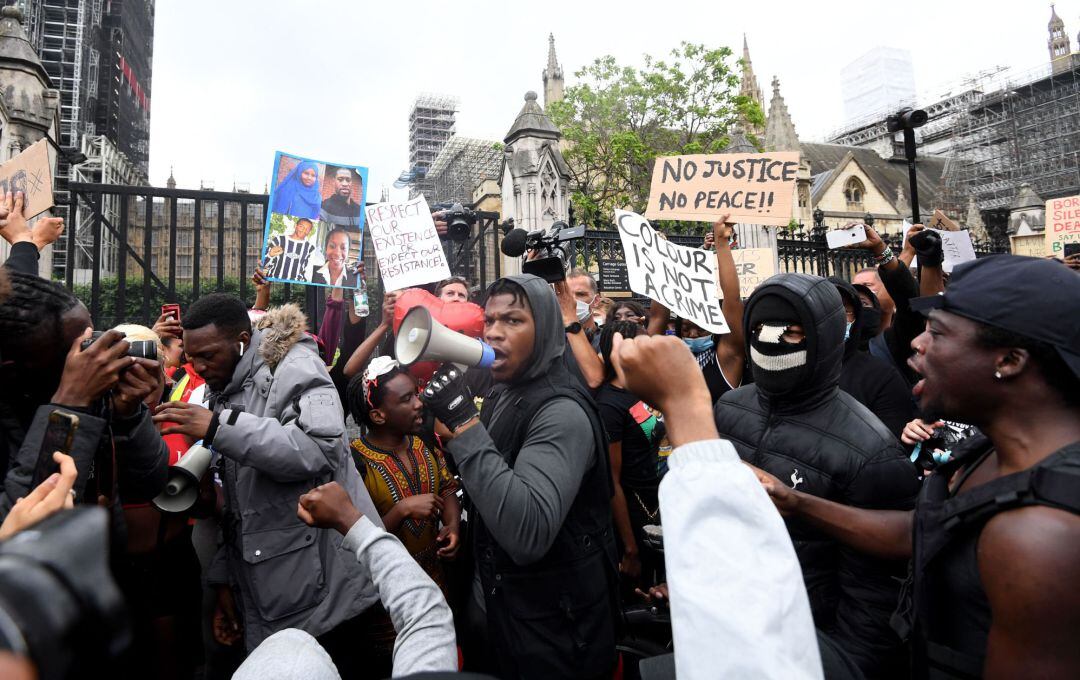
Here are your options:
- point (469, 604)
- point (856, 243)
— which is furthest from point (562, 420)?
point (856, 243)

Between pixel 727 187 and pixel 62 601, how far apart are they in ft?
16.6

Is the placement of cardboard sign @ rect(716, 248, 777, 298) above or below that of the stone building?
below

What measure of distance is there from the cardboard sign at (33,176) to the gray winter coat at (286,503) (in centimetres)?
229

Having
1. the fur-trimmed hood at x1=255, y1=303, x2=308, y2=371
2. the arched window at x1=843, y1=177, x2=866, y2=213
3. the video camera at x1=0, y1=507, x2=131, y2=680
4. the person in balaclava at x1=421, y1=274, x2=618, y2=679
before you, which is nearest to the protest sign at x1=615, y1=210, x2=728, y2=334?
the person in balaclava at x1=421, y1=274, x2=618, y2=679

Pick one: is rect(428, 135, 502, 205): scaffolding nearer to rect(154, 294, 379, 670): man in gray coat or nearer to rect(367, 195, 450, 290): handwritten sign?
rect(367, 195, 450, 290): handwritten sign

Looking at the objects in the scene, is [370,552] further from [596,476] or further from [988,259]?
[988,259]

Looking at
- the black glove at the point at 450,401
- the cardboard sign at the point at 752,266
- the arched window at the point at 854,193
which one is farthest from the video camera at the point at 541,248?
the arched window at the point at 854,193

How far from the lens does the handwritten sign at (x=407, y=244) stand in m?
5.20

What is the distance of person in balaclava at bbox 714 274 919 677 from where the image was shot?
196cm

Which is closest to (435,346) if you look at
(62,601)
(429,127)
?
(62,601)

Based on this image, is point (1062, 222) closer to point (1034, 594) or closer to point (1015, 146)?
point (1034, 594)

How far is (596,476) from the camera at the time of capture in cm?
224

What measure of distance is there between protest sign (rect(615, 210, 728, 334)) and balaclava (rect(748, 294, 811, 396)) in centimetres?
101

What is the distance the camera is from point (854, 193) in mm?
45875
